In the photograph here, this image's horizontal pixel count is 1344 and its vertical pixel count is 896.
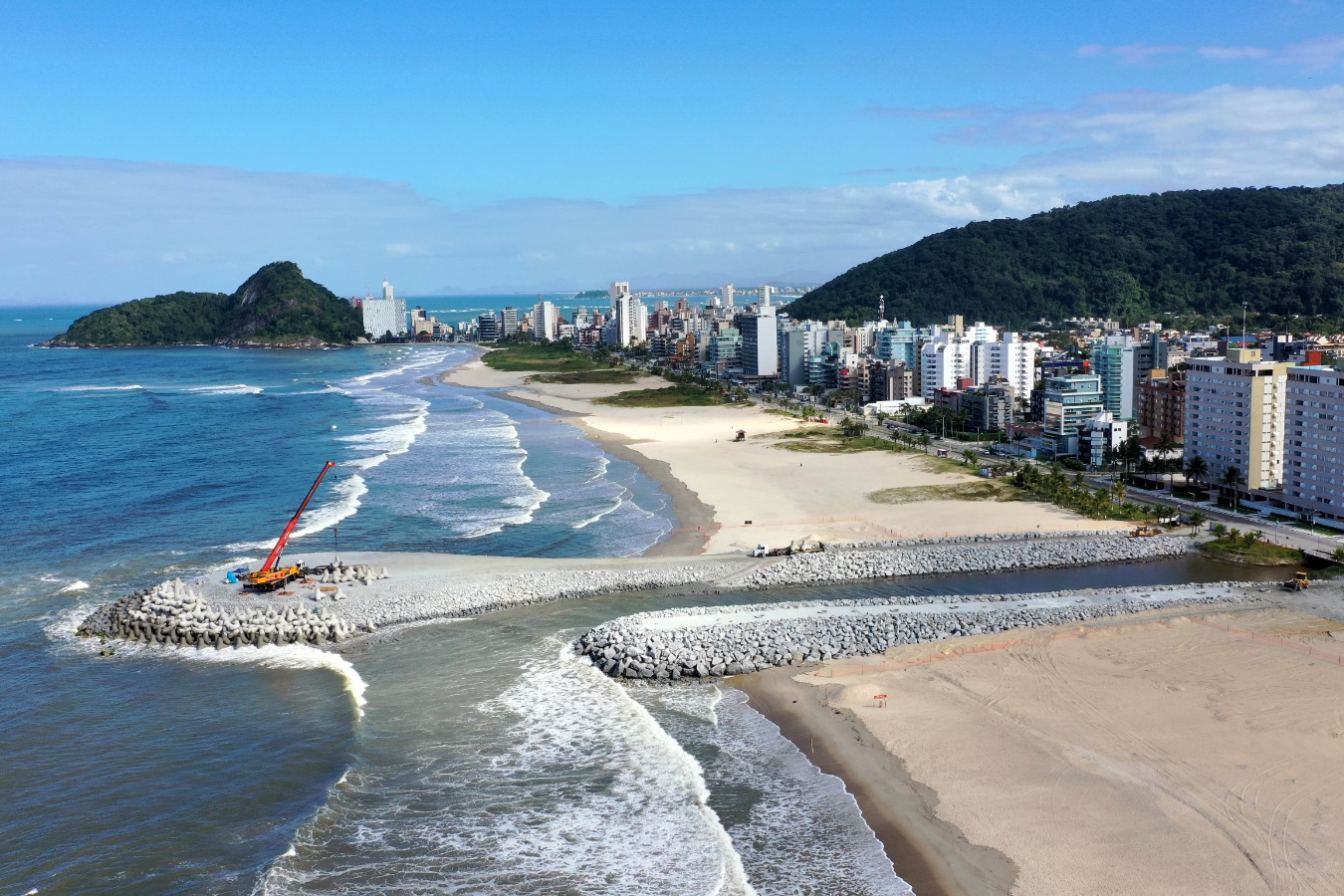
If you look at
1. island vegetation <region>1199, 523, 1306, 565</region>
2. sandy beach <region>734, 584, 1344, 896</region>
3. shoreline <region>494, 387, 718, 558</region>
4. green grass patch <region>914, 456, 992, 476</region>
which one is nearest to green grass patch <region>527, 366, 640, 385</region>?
shoreline <region>494, 387, 718, 558</region>

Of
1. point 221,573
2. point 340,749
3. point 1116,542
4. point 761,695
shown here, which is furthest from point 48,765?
point 1116,542

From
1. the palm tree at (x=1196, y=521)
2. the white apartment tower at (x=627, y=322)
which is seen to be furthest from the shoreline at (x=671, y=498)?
the white apartment tower at (x=627, y=322)

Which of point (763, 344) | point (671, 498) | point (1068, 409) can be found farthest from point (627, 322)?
point (671, 498)

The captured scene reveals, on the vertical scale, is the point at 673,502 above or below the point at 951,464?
below

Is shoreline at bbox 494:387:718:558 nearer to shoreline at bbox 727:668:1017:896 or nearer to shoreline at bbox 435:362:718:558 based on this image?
shoreline at bbox 435:362:718:558

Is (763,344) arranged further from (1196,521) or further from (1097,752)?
(1097,752)

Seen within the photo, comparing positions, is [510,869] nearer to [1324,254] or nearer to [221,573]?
[221,573]
